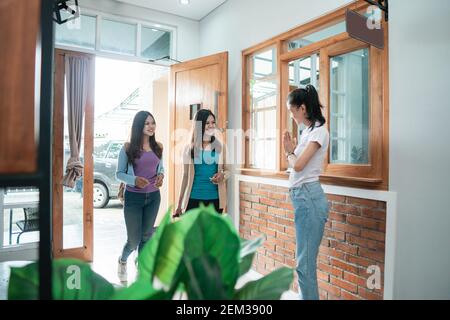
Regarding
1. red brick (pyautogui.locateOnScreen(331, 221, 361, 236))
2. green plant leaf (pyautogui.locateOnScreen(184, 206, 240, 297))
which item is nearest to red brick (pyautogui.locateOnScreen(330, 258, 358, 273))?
red brick (pyautogui.locateOnScreen(331, 221, 361, 236))

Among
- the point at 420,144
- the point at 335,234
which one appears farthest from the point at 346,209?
the point at 420,144

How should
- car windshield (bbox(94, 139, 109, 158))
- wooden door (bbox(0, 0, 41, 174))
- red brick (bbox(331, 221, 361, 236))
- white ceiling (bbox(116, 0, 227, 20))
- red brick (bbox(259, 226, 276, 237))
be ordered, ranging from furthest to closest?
1. car windshield (bbox(94, 139, 109, 158))
2. white ceiling (bbox(116, 0, 227, 20))
3. red brick (bbox(259, 226, 276, 237))
4. red brick (bbox(331, 221, 361, 236))
5. wooden door (bbox(0, 0, 41, 174))

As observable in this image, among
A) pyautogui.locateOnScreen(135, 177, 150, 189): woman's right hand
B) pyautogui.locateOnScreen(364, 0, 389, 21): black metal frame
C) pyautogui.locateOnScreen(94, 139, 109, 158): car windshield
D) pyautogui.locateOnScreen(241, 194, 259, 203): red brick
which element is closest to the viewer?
pyautogui.locateOnScreen(364, 0, 389, 21): black metal frame

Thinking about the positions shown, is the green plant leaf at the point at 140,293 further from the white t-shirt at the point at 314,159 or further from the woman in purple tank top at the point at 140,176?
the woman in purple tank top at the point at 140,176

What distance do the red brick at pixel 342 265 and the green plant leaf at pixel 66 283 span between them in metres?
2.21

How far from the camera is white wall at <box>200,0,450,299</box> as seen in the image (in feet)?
6.03

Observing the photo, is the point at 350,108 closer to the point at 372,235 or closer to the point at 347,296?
the point at 372,235

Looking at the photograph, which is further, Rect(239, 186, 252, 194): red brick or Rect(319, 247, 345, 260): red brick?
Rect(239, 186, 252, 194): red brick

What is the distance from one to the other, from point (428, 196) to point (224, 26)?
308 centimetres

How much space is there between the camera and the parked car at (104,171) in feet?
22.6

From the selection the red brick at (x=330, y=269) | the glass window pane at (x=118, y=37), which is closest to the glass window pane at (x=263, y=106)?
the red brick at (x=330, y=269)

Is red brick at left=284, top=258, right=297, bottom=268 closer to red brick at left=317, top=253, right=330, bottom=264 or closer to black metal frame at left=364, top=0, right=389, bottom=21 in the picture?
red brick at left=317, top=253, right=330, bottom=264

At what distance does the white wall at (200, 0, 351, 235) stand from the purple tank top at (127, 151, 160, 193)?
118cm
